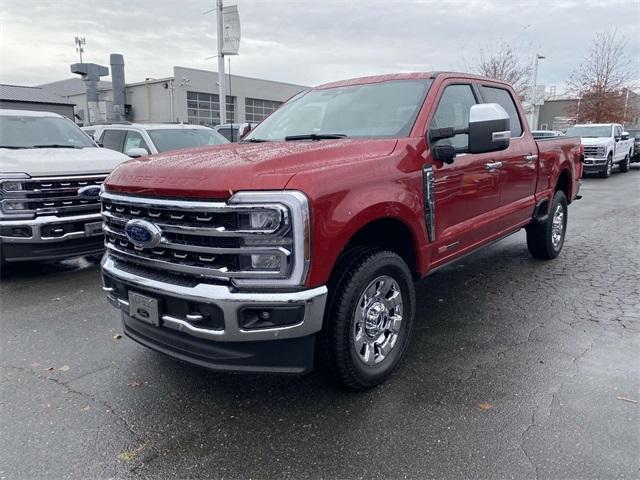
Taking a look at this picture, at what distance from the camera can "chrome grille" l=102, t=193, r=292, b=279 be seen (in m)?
2.47

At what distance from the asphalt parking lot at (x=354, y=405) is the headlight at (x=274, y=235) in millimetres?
912

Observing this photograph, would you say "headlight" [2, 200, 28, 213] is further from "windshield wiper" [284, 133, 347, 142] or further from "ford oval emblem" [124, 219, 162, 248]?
"windshield wiper" [284, 133, 347, 142]

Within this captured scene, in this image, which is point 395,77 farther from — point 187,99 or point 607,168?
point 187,99

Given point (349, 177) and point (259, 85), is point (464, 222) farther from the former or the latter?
point (259, 85)

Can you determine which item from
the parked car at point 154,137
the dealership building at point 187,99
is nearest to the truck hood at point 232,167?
the parked car at point 154,137

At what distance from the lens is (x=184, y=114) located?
34.9 meters

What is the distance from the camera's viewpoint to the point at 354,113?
3883 mm

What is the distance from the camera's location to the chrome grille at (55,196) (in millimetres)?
5184

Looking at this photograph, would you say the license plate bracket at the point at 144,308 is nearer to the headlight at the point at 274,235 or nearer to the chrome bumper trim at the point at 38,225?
the headlight at the point at 274,235

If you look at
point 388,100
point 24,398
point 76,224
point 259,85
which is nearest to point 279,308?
point 24,398

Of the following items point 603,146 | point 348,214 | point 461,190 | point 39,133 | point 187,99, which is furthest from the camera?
point 187,99

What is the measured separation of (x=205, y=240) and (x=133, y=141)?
6.56 metres

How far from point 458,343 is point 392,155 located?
1.63 metres

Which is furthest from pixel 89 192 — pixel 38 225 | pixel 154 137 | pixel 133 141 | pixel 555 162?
A: pixel 555 162
